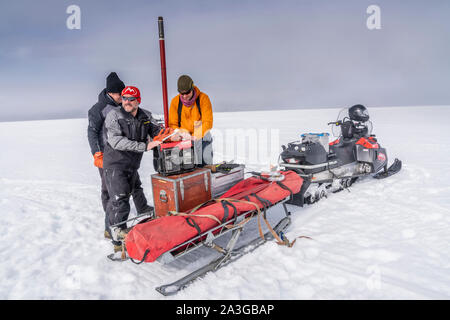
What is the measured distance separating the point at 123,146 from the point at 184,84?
1058 mm

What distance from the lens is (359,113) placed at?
571cm

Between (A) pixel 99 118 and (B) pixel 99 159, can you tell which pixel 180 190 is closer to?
(B) pixel 99 159

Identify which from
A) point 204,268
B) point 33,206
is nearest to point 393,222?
point 204,268

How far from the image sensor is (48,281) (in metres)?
2.66

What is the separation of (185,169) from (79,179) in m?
4.48

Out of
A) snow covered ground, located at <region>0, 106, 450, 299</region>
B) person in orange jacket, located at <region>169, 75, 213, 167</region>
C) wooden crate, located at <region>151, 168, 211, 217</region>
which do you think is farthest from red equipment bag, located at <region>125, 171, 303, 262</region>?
person in orange jacket, located at <region>169, 75, 213, 167</region>

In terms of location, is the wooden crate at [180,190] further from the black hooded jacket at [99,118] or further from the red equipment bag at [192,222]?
the black hooded jacket at [99,118]

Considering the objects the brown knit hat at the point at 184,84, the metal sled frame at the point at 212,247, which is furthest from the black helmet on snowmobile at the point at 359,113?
the brown knit hat at the point at 184,84

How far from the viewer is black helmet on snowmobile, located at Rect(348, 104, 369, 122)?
5.71 meters

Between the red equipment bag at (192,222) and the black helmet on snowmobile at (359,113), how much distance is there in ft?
10.3

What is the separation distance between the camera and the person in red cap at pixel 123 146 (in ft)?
9.61
